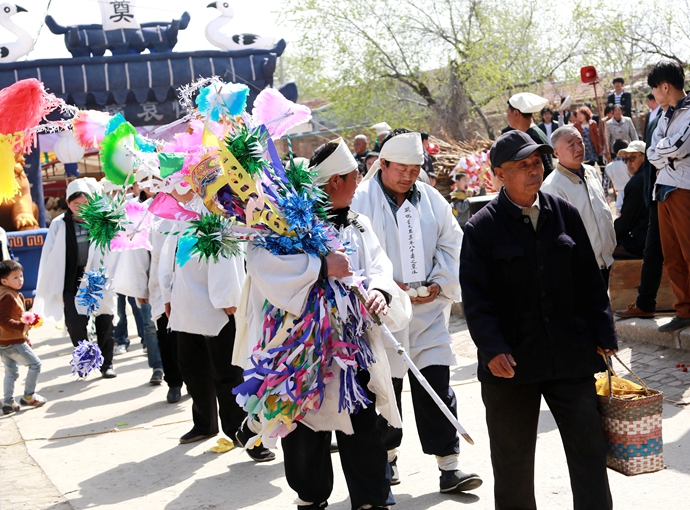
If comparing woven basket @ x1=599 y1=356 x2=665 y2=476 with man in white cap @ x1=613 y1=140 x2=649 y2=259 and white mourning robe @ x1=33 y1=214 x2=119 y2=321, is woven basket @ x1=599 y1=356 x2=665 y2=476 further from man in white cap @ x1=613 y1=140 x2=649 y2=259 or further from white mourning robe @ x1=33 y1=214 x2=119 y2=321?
white mourning robe @ x1=33 y1=214 x2=119 y2=321

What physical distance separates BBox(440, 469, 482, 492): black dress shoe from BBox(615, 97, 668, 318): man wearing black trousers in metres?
3.39

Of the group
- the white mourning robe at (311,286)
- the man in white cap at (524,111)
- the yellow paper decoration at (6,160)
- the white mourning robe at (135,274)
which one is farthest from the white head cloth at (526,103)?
the yellow paper decoration at (6,160)

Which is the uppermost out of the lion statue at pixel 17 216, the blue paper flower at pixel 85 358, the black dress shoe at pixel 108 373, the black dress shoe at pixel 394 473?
the lion statue at pixel 17 216

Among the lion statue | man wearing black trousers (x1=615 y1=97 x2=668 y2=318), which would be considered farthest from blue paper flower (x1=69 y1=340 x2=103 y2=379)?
the lion statue

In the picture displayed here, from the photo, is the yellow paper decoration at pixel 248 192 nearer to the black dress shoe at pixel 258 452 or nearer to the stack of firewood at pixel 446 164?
the black dress shoe at pixel 258 452

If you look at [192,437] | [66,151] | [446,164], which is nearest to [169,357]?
[192,437]

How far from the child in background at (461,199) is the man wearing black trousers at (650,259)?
253 centimetres

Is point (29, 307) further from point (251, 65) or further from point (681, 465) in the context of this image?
point (681, 465)

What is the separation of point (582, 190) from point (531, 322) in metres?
3.04

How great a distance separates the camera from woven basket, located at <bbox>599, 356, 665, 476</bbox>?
364 cm

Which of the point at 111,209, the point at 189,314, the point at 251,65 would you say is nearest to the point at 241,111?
the point at 111,209

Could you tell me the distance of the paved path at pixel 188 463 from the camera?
4.89 meters

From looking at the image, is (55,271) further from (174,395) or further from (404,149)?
(404,149)

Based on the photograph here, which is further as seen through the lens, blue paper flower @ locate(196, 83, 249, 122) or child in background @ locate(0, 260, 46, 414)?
child in background @ locate(0, 260, 46, 414)
